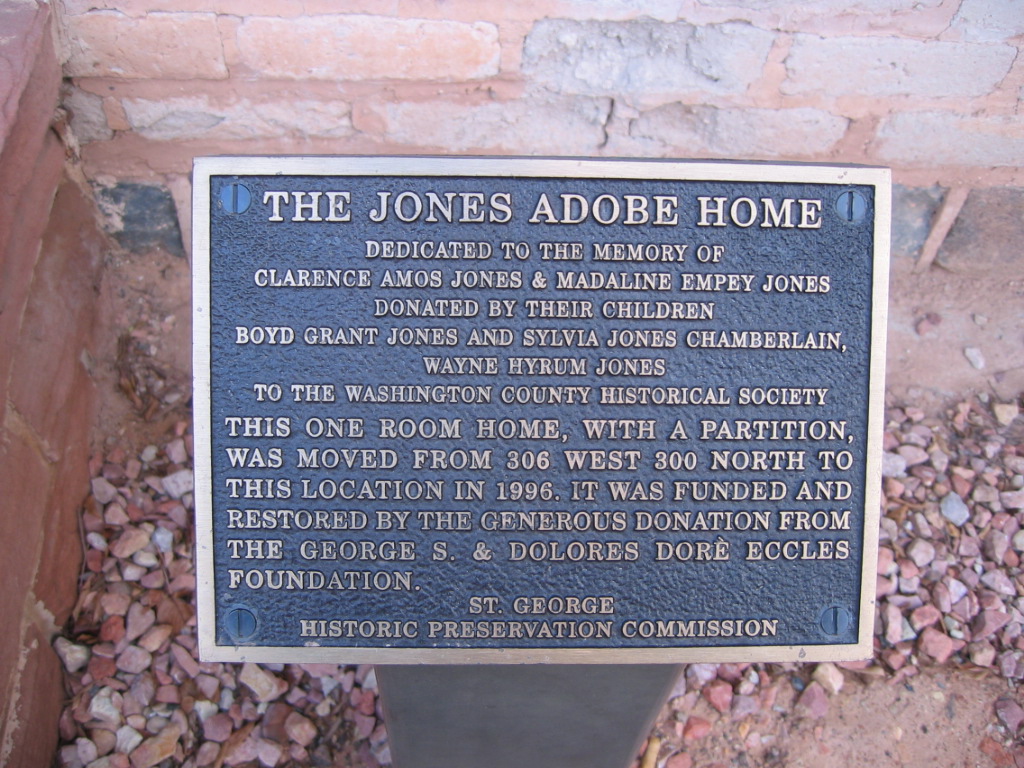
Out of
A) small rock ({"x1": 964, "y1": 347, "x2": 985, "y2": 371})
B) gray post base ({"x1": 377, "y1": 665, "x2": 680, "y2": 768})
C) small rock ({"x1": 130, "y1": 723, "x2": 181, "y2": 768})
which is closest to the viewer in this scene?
gray post base ({"x1": 377, "y1": 665, "x2": 680, "y2": 768})

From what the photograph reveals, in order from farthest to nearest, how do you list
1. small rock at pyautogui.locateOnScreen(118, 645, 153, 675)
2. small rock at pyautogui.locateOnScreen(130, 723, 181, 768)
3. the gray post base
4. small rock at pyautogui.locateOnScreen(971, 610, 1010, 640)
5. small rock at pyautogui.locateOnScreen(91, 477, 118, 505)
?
small rock at pyautogui.locateOnScreen(91, 477, 118, 505), small rock at pyautogui.locateOnScreen(971, 610, 1010, 640), small rock at pyautogui.locateOnScreen(118, 645, 153, 675), small rock at pyautogui.locateOnScreen(130, 723, 181, 768), the gray post base

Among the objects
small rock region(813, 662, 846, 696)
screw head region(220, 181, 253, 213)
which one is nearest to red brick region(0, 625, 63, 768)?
screw head region(220, 181, 253, 213)

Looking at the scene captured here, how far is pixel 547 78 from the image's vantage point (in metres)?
2.37

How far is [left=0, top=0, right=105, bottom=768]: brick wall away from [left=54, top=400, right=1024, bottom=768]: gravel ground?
9 centimetres

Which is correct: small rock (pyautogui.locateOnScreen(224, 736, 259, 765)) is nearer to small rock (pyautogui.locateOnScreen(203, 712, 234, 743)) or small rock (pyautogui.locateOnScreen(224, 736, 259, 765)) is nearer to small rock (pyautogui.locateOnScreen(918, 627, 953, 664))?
small rock (pyautogui.locateOnScreen(203, 712, 234, 743))

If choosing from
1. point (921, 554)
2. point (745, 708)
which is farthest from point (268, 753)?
point (921, 554)

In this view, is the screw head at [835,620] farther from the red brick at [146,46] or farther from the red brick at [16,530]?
the red brick at [146,46]

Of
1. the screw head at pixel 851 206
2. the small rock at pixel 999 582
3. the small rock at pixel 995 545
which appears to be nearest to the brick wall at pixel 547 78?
the screw head at pixel 851 206

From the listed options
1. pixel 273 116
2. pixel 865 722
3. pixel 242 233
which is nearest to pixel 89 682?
pixel 242 233

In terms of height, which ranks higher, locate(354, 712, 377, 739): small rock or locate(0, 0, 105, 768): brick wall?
locate(0, 0, 105, 768): brick wall

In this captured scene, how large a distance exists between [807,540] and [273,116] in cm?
213

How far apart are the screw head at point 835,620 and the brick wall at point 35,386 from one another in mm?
2188

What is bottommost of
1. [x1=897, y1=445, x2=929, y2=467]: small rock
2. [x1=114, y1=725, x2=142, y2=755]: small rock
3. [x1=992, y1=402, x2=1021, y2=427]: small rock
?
[x1=114, y1=725, x2=142, y2=755]: small rock

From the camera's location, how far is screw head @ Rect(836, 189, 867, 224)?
173 centimetres
